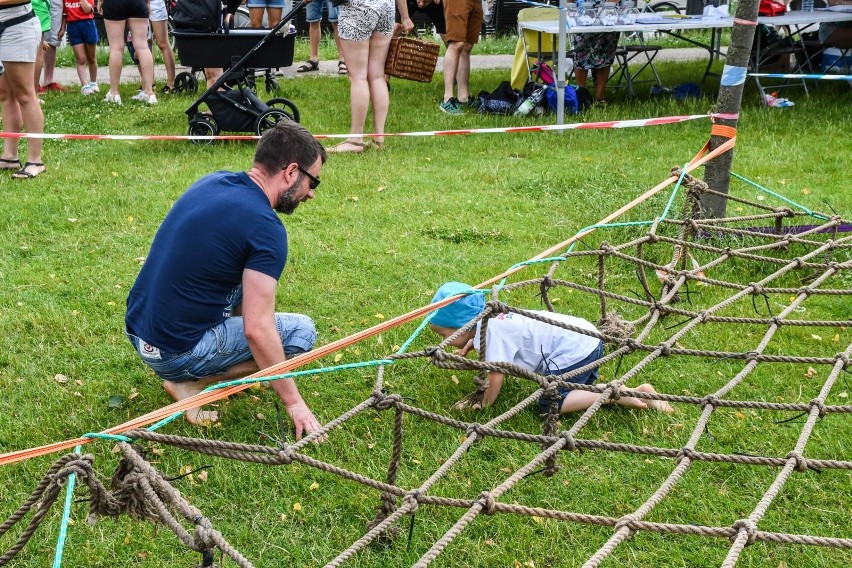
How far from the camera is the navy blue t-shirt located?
3137 mm

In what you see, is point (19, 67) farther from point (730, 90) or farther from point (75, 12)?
point (730, 90)

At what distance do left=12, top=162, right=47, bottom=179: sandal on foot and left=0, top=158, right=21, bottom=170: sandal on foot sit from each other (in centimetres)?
8

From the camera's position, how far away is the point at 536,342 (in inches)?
139

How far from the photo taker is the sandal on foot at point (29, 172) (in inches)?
251

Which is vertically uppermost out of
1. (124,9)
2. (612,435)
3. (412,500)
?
(124,9)

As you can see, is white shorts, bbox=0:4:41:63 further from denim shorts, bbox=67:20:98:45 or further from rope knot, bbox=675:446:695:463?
rope knot, bbox=675:446:695:463

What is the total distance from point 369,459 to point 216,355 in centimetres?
66

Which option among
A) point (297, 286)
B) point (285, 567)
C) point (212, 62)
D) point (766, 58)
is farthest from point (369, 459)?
point (766, 58)

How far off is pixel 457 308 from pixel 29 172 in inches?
160

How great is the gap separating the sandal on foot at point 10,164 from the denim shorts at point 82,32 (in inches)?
134

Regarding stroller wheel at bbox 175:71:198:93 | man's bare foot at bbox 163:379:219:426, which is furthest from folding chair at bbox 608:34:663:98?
man's bare foot at bbox 163:379:219:426

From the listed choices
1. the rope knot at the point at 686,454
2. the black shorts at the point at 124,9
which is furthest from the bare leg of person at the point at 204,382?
the black shorts at the point at 124,9

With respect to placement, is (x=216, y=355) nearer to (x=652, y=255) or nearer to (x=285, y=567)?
(x=285, y=567)

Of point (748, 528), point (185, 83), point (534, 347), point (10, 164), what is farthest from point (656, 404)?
point (185, 83)
